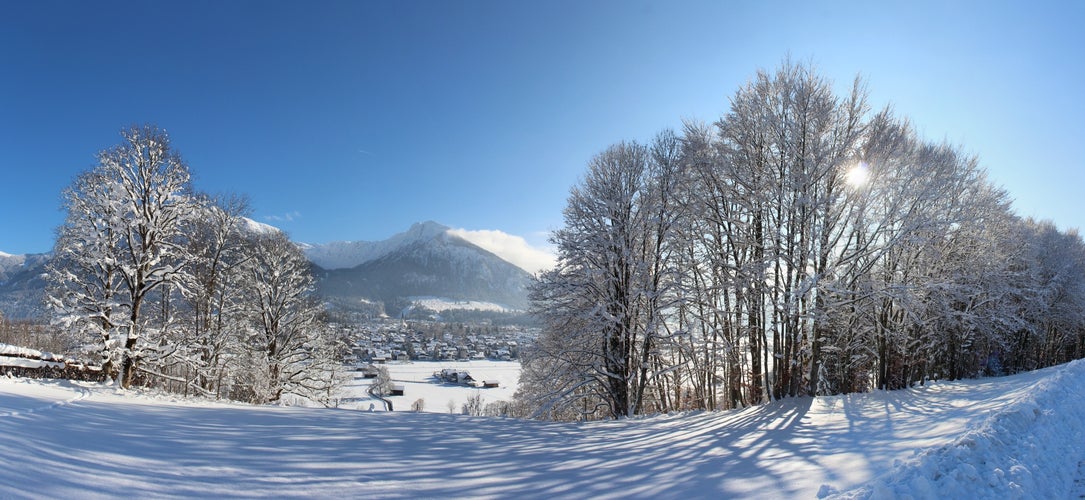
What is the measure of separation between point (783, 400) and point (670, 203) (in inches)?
249

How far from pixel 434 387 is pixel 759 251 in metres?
65.5

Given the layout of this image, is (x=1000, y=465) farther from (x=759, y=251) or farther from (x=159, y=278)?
(x=159, y=278)

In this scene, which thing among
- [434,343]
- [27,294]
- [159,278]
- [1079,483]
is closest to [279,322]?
[159,278]

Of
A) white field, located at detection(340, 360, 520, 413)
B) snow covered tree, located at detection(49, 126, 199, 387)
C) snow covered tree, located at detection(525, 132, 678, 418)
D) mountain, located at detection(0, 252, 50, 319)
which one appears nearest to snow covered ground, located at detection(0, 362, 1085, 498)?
snow covered tree, located at detection(49, 126, 199, 387)

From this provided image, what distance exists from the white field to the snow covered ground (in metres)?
23.1

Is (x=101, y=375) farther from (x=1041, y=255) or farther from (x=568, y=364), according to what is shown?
(x=1041, y=255)

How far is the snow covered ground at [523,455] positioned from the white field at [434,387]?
2307cm

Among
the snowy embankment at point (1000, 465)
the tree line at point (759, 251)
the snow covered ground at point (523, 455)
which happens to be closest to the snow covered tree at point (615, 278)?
the tree line at point (759, 251)

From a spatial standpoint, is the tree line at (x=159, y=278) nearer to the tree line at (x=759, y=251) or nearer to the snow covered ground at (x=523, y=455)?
the snow covered ground at (x=523, y=455)

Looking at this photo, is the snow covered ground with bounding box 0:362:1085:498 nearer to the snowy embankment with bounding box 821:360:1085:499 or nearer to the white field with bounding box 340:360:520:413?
the snowy embankment with bounding box 821:360:1085:499

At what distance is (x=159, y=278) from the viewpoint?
12648 millimetres

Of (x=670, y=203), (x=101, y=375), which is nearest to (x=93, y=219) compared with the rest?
(x=101, y=375)

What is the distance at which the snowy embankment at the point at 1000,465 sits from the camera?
4.10 m

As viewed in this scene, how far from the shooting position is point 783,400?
11.1 metres
